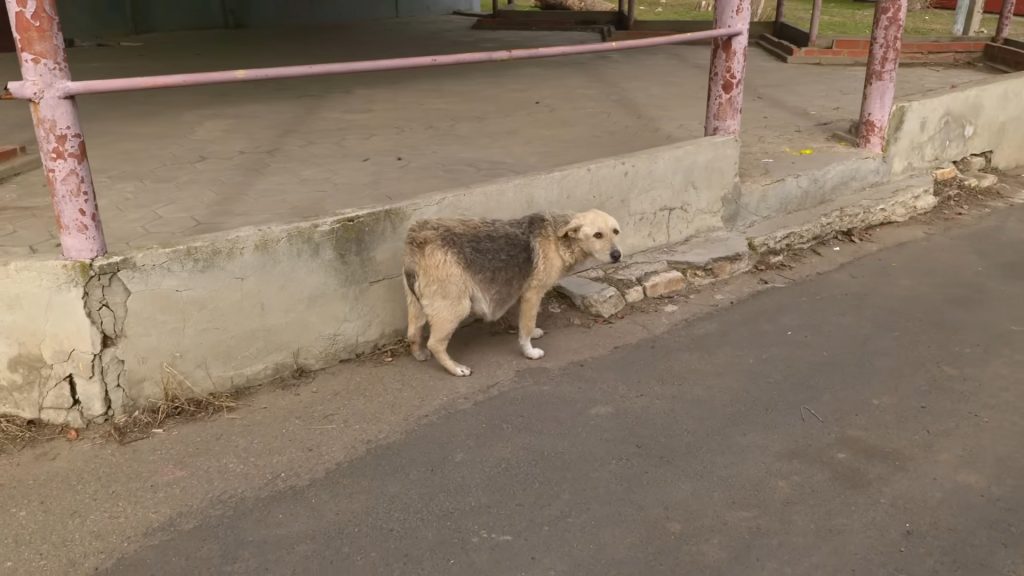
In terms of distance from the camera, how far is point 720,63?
525 cm

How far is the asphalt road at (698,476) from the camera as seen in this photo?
2.72 meters

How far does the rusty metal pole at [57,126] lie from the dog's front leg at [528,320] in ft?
6.24

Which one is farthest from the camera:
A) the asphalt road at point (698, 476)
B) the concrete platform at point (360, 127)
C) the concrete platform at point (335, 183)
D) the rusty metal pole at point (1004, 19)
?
the rusty metal pole at point (1004, 19)

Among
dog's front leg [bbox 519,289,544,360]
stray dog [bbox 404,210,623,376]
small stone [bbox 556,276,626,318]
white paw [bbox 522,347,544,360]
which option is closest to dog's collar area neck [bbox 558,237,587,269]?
stray dog [bbox 404,210,623,376]

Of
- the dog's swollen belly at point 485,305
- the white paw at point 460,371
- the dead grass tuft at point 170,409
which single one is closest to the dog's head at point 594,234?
the dog's swollen belly at point 485,305

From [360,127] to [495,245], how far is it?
3.18m

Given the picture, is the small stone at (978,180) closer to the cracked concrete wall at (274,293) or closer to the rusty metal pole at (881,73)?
the rusty metal pole at (881,73)

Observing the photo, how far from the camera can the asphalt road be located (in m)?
2.72

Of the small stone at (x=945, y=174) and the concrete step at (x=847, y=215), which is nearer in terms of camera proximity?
the concrete step at (x=847, y=215)

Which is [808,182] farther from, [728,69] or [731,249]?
[728,69]

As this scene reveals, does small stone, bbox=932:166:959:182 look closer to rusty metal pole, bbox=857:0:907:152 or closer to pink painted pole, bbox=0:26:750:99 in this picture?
rusty metal pole, bbox=857:0:907:152

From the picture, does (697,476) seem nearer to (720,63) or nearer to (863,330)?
(863,330)

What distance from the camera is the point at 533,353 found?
413 cm

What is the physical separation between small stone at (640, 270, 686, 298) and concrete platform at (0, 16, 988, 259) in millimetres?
1045
